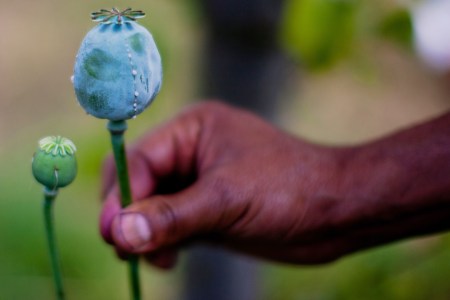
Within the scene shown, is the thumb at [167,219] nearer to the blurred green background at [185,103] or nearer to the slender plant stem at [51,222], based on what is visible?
the slender plant stem at [51,222]

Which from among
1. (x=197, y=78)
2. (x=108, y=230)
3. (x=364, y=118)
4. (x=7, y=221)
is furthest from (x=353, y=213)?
(x=364, y=118)

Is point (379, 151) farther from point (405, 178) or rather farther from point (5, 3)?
point (5, 3)

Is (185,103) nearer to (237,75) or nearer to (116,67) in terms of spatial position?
(237,75)

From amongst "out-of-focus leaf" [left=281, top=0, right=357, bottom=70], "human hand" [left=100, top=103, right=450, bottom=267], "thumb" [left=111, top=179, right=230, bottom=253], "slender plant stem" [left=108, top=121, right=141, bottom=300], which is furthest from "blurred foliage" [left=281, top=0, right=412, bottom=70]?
"slender plant stem" [left=108, top=121, right=141, bottom=300]

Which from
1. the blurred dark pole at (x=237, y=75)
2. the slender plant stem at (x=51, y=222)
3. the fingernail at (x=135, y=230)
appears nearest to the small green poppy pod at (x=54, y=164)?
the slender plant stem at (x=51, y=222)

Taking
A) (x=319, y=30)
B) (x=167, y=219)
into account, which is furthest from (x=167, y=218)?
(x=319, y=30)

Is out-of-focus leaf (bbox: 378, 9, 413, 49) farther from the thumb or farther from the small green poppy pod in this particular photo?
the small green poppy pod

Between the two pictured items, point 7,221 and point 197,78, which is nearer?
point 197,78
